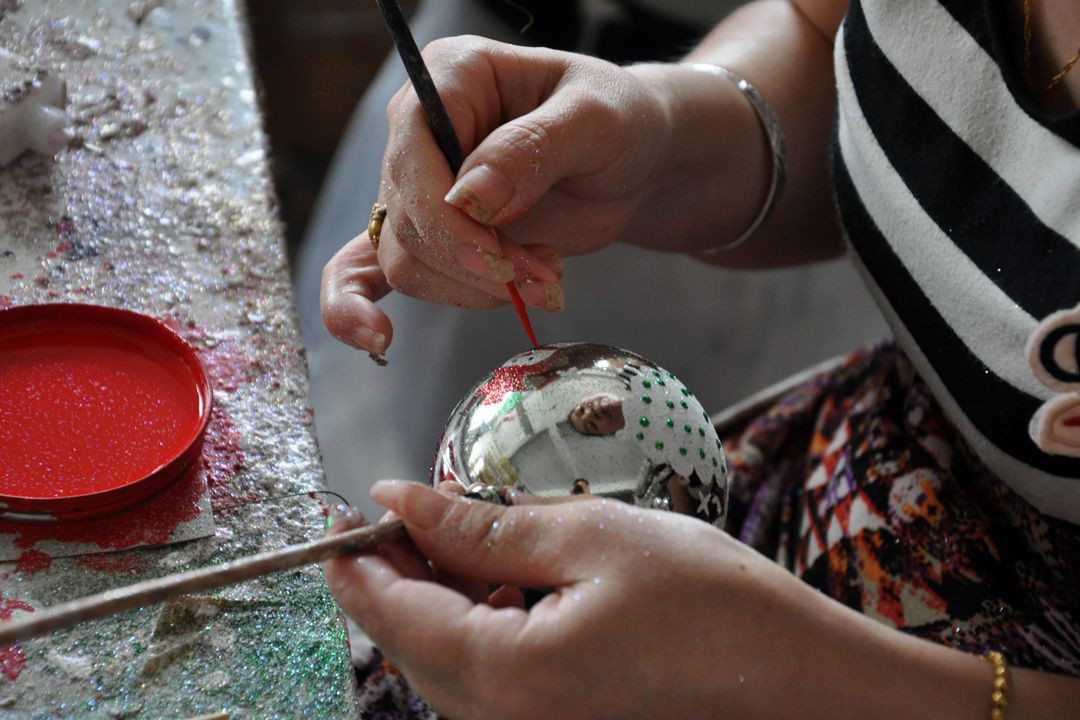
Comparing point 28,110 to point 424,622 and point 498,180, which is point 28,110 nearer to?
point 498,180

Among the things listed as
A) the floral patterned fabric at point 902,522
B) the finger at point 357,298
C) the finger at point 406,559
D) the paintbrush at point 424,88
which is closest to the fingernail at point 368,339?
the finger at point 357,298

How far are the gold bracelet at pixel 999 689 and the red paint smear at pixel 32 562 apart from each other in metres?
0.53

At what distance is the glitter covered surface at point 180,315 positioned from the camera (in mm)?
525

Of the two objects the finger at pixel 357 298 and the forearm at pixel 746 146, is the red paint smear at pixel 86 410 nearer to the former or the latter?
the finger at pixel 357 298

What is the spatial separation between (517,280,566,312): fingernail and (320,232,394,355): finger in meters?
0.10

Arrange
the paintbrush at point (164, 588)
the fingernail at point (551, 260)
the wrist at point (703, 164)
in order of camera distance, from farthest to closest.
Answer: the wrist at point (703, 164) < the fingernail at point (551, 260) < the paintbrush at point (164, 588)

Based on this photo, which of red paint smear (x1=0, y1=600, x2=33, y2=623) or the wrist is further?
the wrist

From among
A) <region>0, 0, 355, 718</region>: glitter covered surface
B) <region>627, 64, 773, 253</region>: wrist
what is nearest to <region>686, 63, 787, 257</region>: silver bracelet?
<region>627, 64, 773, 253</region>: wrist

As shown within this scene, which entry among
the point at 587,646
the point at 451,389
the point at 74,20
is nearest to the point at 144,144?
the point at 74,20

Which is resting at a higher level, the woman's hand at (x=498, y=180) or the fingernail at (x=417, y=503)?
the woman's hand at (x=498, y=180)

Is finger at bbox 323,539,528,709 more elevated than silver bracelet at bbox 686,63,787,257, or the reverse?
silver bracelet at bbox 686,63,787,257

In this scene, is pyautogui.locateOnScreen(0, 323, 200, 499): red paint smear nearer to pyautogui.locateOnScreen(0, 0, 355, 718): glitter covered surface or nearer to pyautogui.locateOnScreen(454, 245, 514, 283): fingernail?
pyautogui.locateOnScreen(0, 0, 355, 718): glitter covered surface

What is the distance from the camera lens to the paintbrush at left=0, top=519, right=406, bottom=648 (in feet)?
1.36

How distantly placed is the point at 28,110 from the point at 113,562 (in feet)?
1.30
